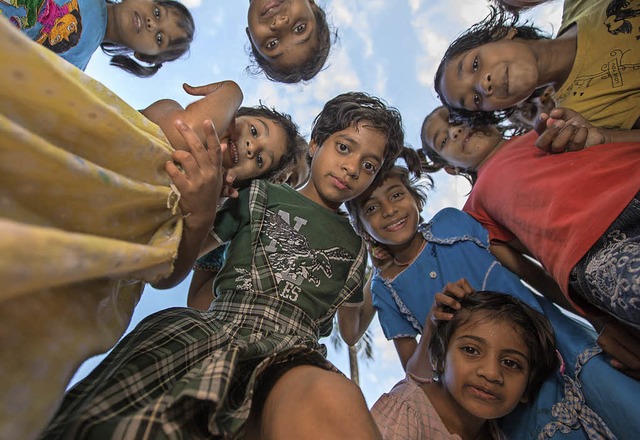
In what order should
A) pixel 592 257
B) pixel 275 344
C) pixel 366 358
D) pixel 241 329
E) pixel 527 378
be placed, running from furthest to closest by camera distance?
1. pixel 366 358
2. pixel 527 378
3. pixel 241 329
4. pixel 592 257
5. pixel 275 344

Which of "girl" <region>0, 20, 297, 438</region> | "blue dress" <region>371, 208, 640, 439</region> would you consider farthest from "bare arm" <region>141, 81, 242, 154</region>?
"blue dress" <region>371, 208, 640, 439</region>

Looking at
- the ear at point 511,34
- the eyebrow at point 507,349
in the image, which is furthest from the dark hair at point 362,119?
the eyebrow at point 507,349

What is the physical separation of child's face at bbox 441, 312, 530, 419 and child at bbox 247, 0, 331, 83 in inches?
71.7

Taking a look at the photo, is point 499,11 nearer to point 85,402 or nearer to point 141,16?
point 141,16

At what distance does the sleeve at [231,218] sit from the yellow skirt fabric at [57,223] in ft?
2.67

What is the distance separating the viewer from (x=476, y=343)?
181cm

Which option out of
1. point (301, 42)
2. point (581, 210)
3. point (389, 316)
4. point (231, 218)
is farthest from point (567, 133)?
point (301, 42)

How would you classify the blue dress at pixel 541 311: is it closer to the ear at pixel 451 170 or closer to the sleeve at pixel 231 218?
the ear at pixel 451 170

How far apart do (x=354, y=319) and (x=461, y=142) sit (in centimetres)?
125

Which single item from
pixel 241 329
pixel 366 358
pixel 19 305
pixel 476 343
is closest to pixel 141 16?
pixel 241 329

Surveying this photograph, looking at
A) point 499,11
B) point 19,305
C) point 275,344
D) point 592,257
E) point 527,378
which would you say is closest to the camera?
point 19,305

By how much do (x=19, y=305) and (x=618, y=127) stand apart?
2.16 metres

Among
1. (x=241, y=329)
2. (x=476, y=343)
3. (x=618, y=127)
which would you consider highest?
(x=618, y=127)

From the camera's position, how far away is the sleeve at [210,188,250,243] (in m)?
1.77
